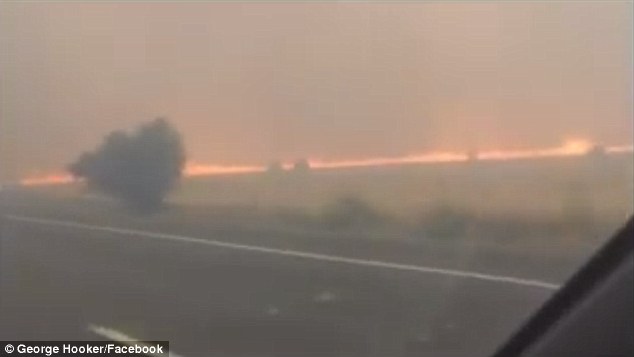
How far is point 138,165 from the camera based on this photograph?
2.09m

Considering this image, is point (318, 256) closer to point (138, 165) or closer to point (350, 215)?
point (350, 215)

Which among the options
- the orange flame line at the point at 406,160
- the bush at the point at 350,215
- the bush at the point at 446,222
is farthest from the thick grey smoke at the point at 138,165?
the bush at the point at 446,222

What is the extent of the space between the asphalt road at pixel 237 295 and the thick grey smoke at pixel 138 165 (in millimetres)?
87

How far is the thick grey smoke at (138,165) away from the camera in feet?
6.72

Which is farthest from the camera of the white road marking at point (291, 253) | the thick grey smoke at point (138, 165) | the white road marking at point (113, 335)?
the white road marking at point (113, 335)

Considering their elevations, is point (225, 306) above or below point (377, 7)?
below

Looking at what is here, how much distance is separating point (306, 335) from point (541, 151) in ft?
2.05

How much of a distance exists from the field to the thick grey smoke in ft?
0.11

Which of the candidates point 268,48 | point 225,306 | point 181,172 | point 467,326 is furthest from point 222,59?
point 467,326

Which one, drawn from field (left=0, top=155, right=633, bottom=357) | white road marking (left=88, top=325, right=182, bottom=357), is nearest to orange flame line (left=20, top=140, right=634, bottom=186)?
field (left=0, top=155, right=633, bottom=357)

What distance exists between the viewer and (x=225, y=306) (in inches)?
89.5

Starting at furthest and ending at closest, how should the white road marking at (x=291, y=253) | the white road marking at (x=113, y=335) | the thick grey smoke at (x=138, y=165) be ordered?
1. the white road marking at (x=113, y=335)
2. the white road marking at (x=291, y=253)
3. the thick grey smoke at (x=138, y=165)

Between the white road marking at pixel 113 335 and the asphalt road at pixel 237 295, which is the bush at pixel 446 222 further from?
the white road marking at pixel 113 335

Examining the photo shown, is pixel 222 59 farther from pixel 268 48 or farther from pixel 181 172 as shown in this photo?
pixel 181 172
